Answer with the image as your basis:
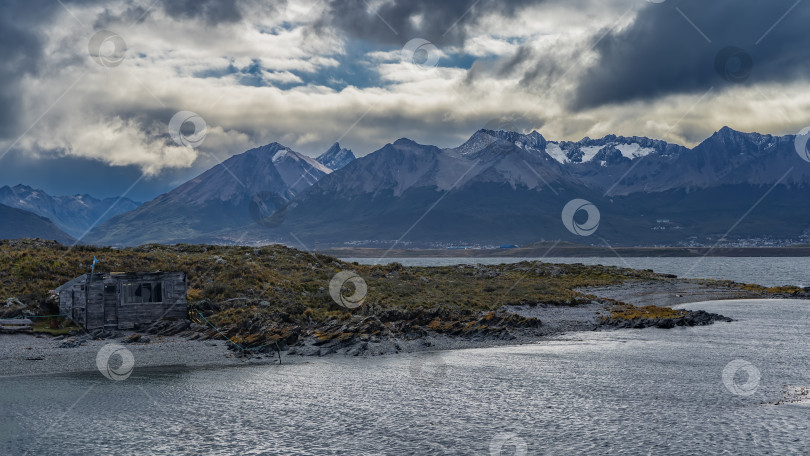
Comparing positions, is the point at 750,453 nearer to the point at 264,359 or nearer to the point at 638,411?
the point at 638,411

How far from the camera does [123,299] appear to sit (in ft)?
177

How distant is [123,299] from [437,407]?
3478cm

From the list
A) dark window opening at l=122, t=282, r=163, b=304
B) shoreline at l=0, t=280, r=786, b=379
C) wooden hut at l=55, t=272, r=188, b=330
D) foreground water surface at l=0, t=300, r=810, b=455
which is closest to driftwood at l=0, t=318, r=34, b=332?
shoreline at l=0, t=280, r=786, b=379

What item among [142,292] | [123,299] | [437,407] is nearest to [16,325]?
[123,299]

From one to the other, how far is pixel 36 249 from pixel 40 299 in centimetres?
2302

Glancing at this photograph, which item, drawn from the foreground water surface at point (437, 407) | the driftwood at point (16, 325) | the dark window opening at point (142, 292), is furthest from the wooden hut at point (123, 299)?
the foreground water surface at point (437, 407)

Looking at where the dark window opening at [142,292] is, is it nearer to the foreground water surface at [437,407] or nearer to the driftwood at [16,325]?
the driftwood at [16,325]

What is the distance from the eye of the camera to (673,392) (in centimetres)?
3466

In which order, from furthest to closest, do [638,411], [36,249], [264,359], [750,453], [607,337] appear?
[36,249], [607,337], [264,359], [638,411], [750,453]

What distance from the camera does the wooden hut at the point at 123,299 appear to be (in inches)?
2074

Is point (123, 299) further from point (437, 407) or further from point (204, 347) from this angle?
point (437, 407)

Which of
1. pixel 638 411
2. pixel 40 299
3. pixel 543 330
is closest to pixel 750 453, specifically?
pixel 638 411

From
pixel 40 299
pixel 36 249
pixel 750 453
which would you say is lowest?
pixel 750 453

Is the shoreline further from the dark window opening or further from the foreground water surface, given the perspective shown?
the dark window opening
